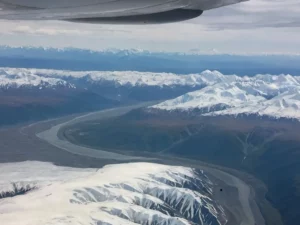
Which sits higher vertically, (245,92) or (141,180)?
(141,180)

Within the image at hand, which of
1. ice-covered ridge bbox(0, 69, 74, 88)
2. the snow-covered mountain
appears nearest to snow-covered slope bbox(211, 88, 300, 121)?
the snow-covered mountain

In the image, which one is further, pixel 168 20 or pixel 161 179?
pixel 161 179

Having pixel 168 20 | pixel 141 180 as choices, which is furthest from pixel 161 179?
pixel 168 20

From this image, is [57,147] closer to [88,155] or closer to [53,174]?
[88,155]

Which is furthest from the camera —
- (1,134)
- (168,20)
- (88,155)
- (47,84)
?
(47,84)

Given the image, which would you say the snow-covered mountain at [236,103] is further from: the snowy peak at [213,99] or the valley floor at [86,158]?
the valley floor at [86,158]

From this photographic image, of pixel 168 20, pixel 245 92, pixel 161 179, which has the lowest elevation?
pixel 245 92

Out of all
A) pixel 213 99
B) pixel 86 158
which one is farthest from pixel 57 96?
pixel 86 158
